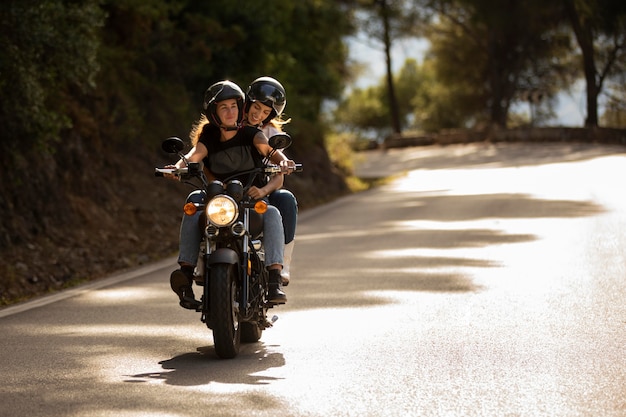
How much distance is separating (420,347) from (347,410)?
2125mm

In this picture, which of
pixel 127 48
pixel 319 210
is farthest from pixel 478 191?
pixel 127 48

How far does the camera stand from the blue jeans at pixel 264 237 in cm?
860

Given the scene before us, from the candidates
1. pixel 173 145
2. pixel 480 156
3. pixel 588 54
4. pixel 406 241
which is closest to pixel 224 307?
pixel 173 145

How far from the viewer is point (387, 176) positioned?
4169 centimetres

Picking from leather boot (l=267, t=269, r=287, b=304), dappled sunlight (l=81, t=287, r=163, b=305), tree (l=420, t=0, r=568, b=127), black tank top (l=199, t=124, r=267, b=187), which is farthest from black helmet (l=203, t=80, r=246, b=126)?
tree (l=420, t=0, r=568, b=127)

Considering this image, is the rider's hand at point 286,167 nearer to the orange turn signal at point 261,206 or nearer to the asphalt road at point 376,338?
the orange turn signal at point 261,206

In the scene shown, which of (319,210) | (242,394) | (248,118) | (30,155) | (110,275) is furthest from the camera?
(319,210)

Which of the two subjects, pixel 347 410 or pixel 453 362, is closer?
pixel 347 410

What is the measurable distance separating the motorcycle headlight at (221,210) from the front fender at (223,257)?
172 mm

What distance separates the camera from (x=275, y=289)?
28.8 feet

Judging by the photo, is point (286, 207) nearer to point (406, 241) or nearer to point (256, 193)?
point (256, 193)

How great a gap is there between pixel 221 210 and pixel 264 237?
62 cm

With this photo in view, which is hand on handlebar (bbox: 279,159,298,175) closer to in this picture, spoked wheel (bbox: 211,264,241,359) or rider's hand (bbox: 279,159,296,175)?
rider's hand (bbox: 279,159,296,175)

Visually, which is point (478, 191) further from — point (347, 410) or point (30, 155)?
point (347, 410)
